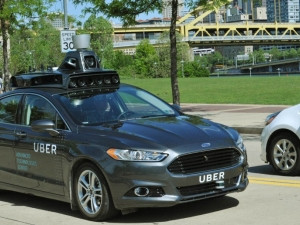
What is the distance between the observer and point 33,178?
24.0ft

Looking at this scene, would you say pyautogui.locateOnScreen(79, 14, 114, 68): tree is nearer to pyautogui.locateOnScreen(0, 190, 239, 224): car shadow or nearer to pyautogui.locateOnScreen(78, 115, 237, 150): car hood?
pyautogui.locateOnScreen(0, 190, 239, 224): car shadow

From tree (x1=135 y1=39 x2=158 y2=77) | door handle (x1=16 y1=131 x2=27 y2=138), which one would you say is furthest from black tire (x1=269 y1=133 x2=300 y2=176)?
tree (x1=135 y1=39 x2=158 y2=77)

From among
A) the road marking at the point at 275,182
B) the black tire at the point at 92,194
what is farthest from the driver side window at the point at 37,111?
the road marking at the point at 275,182

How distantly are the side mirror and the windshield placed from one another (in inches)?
10.1

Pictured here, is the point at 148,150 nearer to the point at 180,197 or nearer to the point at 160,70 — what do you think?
the point at 180,197

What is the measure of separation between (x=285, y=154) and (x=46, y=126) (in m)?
3.79

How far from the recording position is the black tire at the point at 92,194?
6.40 meters

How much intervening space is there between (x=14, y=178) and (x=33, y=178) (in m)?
0.46

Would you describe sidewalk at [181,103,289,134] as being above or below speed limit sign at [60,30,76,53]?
below

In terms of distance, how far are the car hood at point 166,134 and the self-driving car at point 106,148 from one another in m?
0.01

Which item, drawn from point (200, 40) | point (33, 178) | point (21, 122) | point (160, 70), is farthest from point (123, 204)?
point (200, 40)

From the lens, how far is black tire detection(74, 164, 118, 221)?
6398 millimetres

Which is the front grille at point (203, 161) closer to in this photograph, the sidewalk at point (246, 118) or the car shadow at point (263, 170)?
the car shadow at point (263, 170)

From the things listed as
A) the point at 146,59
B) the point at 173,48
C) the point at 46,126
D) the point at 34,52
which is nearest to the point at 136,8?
the point at 173,48
